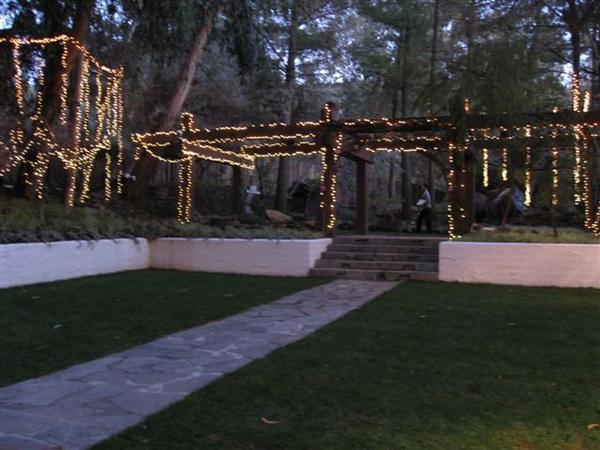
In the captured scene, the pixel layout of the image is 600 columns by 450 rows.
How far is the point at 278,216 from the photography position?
62.5ft

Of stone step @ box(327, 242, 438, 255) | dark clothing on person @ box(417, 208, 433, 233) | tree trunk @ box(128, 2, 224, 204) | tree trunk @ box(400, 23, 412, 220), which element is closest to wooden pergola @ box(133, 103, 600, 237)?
stone step @ box(327, 242, 438, 255)

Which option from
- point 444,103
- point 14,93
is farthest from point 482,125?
point 14,93

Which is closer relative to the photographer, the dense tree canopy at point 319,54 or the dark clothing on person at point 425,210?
the dense tree canopy at point 319,54

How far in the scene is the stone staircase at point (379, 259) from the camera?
11.2 meters

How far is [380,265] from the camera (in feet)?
38.2

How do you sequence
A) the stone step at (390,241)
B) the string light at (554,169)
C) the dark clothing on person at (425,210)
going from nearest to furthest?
1. the string light at (554,169)
2. the stone step at (390,241)
3. the dark clothing on person at (425,210)

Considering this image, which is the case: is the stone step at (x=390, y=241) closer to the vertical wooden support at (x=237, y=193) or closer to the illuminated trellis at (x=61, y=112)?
the vertical wooden support at (x=237, y=193)

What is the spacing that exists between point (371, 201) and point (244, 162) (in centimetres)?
867

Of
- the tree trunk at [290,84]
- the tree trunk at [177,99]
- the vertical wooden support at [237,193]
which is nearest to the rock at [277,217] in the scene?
the vertical wooden support at [237,193]

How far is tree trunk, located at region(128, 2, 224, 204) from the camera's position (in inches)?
620

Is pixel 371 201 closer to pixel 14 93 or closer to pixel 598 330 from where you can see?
pixel 14 93

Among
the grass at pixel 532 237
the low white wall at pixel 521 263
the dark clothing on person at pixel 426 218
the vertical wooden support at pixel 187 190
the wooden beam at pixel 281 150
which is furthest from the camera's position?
the dark clothing on person at pixel 426 218

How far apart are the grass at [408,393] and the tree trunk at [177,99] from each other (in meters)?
11.1

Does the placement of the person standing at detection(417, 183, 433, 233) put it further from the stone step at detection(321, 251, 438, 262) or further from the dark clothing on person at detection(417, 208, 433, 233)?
the stone step at detection(321, 251, 438, 262)
